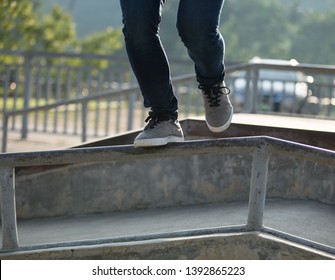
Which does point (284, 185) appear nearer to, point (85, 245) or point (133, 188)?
point (133, 188)

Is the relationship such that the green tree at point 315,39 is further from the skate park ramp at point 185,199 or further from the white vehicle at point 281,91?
the skate park ramp at point 185,199

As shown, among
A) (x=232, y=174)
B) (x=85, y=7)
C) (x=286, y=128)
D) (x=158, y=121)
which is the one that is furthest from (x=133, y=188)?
(x=85, y=7)

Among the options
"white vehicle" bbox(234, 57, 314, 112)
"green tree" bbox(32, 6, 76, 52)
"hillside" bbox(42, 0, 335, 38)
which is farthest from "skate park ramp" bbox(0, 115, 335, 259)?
"hillside" bbox(42, 0, 335, 38)

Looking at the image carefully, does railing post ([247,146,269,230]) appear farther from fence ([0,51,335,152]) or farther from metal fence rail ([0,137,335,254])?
fence ([0,51,335,152])

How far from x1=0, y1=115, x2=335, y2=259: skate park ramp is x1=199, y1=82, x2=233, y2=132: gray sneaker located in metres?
0.16

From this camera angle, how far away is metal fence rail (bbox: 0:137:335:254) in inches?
182

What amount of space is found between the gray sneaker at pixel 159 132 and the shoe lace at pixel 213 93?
24 centimetres

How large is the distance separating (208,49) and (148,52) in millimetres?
321

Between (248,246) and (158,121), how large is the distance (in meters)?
0.86

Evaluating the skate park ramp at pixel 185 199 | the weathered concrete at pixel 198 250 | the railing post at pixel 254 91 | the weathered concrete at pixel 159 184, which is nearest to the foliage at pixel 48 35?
the railing post at pixel 254 91

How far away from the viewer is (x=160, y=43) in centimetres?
462

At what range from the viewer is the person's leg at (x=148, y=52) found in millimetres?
4449

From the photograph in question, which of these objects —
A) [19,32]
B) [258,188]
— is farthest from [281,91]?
[19,32]

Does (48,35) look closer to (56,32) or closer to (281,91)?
(56,32)
